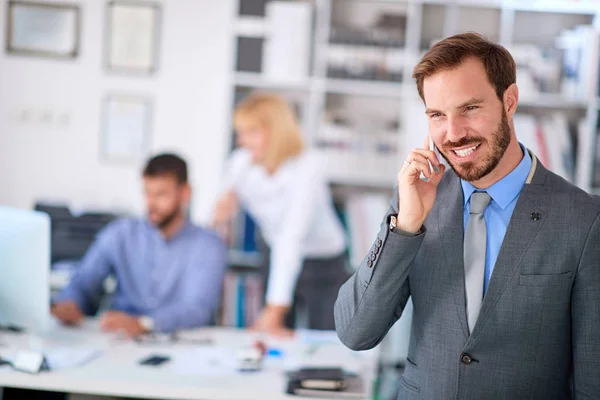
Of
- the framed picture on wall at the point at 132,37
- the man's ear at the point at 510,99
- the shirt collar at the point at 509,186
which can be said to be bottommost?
the shirt collar at the point at 509,186

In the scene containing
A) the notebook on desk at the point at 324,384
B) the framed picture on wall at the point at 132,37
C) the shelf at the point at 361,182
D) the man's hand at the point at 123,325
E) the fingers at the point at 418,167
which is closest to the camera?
the fingers at the point at 418,167

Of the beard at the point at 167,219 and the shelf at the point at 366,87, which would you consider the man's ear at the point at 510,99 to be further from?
the shelf at the point at 366,87

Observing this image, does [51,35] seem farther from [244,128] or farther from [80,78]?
[244,128]

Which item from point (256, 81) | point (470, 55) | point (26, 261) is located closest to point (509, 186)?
point (470, 55)

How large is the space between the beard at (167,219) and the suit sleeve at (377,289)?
175 cm

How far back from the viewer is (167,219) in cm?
323

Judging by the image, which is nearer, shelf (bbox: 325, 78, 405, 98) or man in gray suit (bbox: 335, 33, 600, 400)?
man in gray suit (bbox: 335, 33, 600, 400)

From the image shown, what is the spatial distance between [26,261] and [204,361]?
2.13ft

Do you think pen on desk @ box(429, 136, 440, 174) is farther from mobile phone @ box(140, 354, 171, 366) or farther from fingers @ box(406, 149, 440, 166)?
mobile phone @ box(140, 354, 171, 366)

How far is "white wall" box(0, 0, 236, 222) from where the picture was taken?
4348mm

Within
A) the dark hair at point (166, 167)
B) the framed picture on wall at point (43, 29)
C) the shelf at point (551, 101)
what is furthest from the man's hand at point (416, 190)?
the framed picture on wall at point (43, 29)

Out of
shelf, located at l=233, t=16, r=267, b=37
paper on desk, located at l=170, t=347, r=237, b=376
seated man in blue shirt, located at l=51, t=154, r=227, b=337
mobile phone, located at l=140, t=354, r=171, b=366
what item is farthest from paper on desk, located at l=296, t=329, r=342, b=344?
shelf, located at l=233, t=16, r=267, b=37

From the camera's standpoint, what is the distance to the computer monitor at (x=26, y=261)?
2303 millimetres

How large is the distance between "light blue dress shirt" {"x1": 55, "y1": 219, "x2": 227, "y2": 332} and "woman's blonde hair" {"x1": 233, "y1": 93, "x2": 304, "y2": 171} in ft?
2.84
